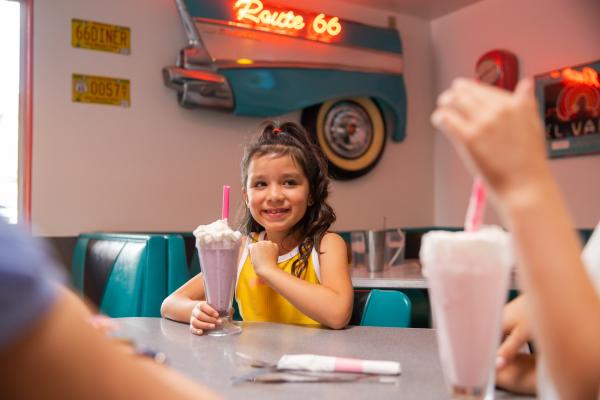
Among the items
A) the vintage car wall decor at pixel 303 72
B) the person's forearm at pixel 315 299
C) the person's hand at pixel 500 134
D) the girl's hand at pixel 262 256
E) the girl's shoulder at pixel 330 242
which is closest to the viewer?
the person's hand at pixel 500 134

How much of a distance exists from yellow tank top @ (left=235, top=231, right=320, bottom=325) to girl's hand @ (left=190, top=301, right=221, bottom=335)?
0.55m

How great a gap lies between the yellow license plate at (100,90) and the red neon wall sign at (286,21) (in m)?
0.87

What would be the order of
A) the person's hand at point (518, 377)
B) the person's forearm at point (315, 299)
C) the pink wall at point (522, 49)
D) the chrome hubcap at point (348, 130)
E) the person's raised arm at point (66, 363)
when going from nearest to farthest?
1. the person's raised arm at point (66, 363)
2. the person's hand at point (518, 377)
3. the person's forearm at point (315, 299)
4. the pink wall at point (522, 49)
5. the chrome hubcap at point (348, 130)

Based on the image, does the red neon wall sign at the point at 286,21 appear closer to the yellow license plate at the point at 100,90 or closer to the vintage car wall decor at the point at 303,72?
the vintage car wall decor at the point at 303,72

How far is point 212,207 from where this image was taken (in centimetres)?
396

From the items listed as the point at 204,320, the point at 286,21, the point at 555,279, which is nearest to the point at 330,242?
the point at 204,320

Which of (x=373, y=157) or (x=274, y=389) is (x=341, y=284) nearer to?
(x=274, y=389)

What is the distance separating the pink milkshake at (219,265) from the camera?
1.36 meters

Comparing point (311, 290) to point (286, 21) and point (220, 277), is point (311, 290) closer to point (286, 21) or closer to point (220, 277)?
point (220, 277)

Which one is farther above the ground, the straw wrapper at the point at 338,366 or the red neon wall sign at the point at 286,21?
the red neon wall sign at the point at 286,21

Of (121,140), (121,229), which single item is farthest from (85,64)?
(121,229)

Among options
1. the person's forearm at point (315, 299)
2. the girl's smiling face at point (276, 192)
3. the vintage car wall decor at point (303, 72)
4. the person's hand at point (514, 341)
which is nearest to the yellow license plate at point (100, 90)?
the vintage car wall decor at point (303, 72)

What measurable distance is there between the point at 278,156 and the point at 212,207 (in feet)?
6.56

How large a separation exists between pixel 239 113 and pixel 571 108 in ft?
7.28
